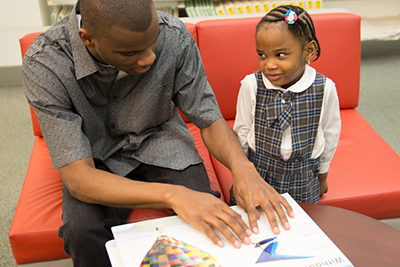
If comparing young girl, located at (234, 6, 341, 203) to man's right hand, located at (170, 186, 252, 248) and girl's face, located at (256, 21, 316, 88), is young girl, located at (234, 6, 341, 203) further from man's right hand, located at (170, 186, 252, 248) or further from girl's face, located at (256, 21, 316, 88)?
man's right hand, located at (170, 186, 252, 248)

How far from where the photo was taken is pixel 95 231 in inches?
41.9

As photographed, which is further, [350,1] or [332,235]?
[350,1]

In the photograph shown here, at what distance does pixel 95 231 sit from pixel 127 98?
0.43m

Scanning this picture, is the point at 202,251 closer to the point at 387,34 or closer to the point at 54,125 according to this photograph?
the point at 54,125

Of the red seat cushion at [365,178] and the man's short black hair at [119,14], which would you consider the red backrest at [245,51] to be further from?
the man's short black hair at [119,14]

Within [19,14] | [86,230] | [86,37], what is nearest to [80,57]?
[86,37]

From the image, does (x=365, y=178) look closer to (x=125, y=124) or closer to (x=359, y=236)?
(x=359, y=236)

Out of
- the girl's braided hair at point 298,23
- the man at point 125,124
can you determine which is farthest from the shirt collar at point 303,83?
the man at point 125,124

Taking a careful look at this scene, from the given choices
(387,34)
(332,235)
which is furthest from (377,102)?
(332,235)

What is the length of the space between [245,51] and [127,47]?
2.80 feet

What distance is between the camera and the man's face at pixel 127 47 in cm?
94

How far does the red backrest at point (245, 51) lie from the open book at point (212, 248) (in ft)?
3.09

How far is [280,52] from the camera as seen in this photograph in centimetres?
112

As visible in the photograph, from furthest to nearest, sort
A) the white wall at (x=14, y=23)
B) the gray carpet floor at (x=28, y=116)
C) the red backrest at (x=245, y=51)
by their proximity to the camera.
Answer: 1. the white wall at (x=14, y=23)
2. the gray carpet floor at (x=28, y=116)
3. the red backrest at (x=245, y=51)
